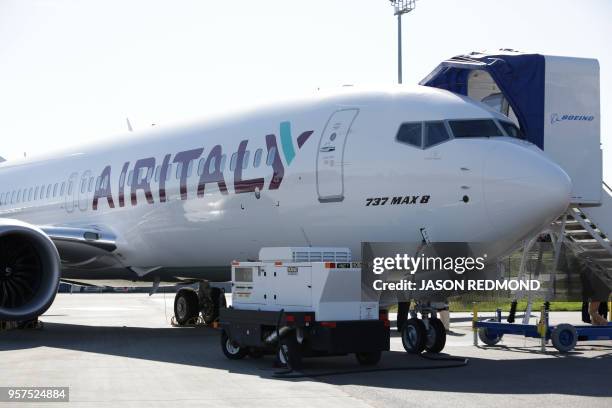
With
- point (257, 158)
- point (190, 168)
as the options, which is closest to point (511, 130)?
point (257, 158)

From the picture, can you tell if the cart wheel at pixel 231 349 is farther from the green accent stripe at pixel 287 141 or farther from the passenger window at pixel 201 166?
the passenger window at pixel 201 166

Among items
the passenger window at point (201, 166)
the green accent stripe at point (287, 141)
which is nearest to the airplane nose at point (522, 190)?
the green accent stripe at point (287, 141)

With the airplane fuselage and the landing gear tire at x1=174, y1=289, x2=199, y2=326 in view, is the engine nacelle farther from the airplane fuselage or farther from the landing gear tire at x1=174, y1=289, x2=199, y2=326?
the landing gear tire at x1=174, y1=289, x2=199, y2=326

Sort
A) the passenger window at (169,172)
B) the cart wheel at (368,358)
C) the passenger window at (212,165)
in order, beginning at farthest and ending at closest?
the passenger window at (169,172), the passenger window at (212,165), the cart wheel at (368,358)

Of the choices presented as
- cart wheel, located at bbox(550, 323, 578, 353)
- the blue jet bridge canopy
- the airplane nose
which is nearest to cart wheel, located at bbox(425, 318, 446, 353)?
the airplane nose

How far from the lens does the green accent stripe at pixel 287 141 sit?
45.8 feet

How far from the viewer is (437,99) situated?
1318 centimetres

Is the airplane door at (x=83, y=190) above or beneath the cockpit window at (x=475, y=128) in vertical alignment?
beneath

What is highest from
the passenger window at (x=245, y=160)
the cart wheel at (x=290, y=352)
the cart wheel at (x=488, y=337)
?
the passenger window at (x=245, y=160)

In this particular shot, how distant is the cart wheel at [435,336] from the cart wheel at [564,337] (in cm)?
218

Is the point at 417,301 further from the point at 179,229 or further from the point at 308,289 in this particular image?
the point at 179,229

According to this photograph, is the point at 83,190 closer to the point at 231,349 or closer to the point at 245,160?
the point at 245,160

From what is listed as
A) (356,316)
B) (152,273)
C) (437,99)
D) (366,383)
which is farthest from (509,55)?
(152,273)

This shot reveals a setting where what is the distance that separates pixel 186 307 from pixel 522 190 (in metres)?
11.8
